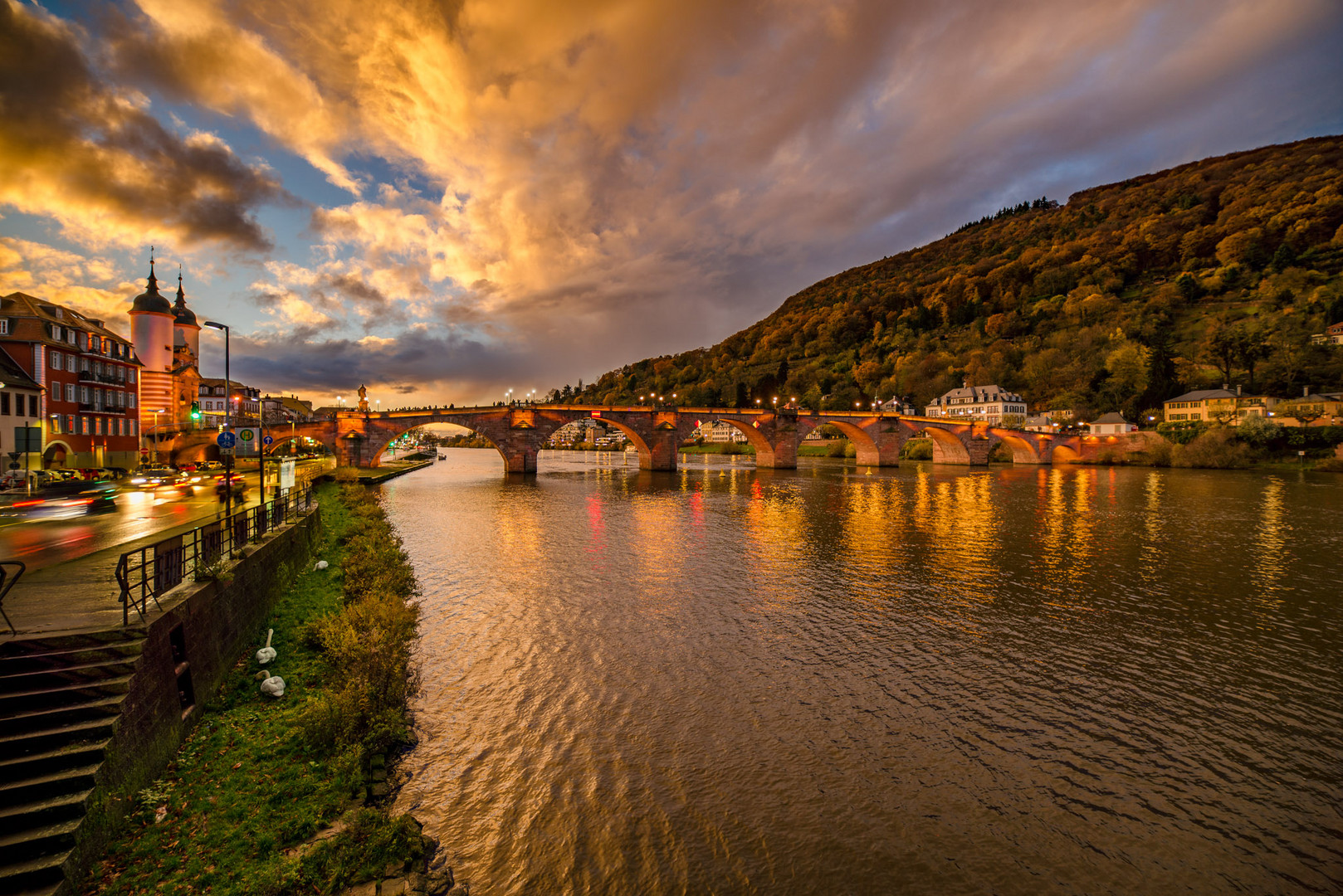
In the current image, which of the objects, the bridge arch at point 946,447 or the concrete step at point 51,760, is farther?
the bridge arch at point 946,447

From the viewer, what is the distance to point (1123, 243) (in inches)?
6166

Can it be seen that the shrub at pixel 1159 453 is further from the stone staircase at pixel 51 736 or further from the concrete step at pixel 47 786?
the concrete step at pixel 47 786

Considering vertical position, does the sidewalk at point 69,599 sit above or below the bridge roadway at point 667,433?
below

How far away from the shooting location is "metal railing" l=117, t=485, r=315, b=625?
8.10 meters

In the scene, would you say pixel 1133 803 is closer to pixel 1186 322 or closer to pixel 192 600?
pixel 192 600

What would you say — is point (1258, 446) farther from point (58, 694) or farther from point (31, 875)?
point (58, 694)

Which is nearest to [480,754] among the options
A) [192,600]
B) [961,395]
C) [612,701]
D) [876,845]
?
[612,701]

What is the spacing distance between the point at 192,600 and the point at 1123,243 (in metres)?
208

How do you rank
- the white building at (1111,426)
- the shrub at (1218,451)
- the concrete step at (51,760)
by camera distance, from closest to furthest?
the concrete step at (51,760), the shrub at (1218,451), the white building at (1111,426)

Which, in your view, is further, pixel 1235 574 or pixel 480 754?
pixel 1235 574

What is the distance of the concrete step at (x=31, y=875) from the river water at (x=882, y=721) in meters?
3.57

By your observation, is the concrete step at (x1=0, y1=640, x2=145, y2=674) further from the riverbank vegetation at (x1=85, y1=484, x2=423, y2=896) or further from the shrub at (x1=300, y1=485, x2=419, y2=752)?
the shrub at (x1=300, y1=485, x2=419, y2=752)

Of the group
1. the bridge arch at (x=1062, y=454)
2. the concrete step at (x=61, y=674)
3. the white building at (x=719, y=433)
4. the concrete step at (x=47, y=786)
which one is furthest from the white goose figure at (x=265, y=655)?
the white building at (x=719, y=433)

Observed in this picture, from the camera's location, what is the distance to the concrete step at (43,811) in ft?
17.9
